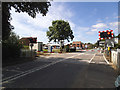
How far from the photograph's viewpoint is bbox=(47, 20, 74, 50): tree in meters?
34.7

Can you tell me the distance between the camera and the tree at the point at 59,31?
3465 centimetres

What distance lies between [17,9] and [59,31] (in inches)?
1008

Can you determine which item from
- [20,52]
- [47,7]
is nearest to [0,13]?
[47,7]

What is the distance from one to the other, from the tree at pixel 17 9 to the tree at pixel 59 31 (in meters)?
23.5

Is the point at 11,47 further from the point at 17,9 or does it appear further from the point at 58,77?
the point at 58,77

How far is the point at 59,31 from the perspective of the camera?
35.1 metres

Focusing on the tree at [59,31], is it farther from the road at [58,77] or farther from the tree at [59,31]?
the road at [58,77]

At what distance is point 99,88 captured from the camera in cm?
362

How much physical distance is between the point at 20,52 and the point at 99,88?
12.0 m

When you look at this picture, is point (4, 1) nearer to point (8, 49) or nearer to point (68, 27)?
point (8, 49)

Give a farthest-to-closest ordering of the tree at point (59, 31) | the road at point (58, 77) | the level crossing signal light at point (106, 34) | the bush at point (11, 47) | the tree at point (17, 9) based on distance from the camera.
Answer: the tree at point (59, 31)
the level crossing signal light at point (106, 34)
the bush at point (11, 47)
the tree at point (17, 9)
the road at point (58, 77)

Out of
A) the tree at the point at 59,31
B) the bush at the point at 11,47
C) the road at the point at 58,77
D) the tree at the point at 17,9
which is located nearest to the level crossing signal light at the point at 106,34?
the road at the point at 58,77

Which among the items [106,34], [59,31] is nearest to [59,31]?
[59,31]

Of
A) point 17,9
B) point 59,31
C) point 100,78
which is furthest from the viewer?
point 59,31
